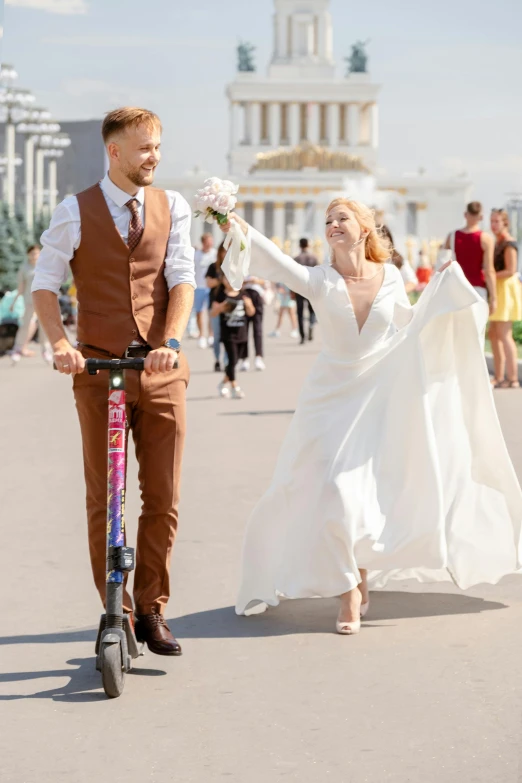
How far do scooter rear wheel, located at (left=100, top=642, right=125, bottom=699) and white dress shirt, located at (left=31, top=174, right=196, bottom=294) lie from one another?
1.14 meters

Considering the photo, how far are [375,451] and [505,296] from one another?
1026cm

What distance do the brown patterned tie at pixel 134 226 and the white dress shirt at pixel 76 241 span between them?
0.6 inches

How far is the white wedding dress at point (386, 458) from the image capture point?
222 inches

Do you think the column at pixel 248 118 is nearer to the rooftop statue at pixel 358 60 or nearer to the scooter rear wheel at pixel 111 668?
the rooftop statue at pixel 358 60

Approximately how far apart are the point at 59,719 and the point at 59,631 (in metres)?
1.16

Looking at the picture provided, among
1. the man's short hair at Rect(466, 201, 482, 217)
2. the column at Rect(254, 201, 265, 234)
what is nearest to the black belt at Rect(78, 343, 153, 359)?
the man's short hair at Rect(466, 201, 482, 217)

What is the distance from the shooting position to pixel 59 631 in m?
5.56

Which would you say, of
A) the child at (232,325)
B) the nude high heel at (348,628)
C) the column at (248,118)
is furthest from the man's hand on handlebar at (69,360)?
the column at (248,118)

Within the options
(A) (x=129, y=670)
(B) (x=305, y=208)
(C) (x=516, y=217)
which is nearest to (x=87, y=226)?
(A) (x=129, y=670)

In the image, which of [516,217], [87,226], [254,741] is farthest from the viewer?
[516,217]

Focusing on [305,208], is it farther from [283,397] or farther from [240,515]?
[240,515]

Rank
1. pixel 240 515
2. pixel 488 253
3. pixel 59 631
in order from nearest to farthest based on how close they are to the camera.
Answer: pixel 59 631, pixel 240 515, pixel 488 253

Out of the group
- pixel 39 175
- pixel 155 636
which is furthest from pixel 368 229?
pixel 39 175

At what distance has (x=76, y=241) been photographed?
496cm
